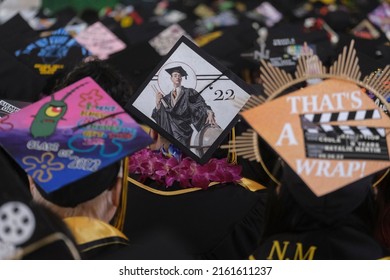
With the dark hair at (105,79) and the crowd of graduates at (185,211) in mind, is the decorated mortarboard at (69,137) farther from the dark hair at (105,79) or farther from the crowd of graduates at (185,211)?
the dark hair at (105,79)

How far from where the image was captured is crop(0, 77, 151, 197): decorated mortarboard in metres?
1.90

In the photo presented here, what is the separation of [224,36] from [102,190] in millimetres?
3212

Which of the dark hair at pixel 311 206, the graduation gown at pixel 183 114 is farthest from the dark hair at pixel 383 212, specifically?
the graduation gown at pixel 183 114

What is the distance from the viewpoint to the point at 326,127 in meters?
1.89

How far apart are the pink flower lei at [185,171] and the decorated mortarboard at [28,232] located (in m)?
0.84

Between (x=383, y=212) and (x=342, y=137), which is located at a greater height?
(x=342, y=137)

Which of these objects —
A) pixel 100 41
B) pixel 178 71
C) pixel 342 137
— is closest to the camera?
pixel 342 137

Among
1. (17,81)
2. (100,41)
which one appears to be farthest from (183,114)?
(100,41)

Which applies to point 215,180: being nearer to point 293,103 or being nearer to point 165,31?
point 293,103

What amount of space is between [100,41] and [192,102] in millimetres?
3098

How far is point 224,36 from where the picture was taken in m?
4.96

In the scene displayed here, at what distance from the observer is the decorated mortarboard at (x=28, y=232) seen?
1.57 m

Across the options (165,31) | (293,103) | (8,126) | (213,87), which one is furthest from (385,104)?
(165,31)

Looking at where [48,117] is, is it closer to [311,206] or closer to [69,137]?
[69,137]
